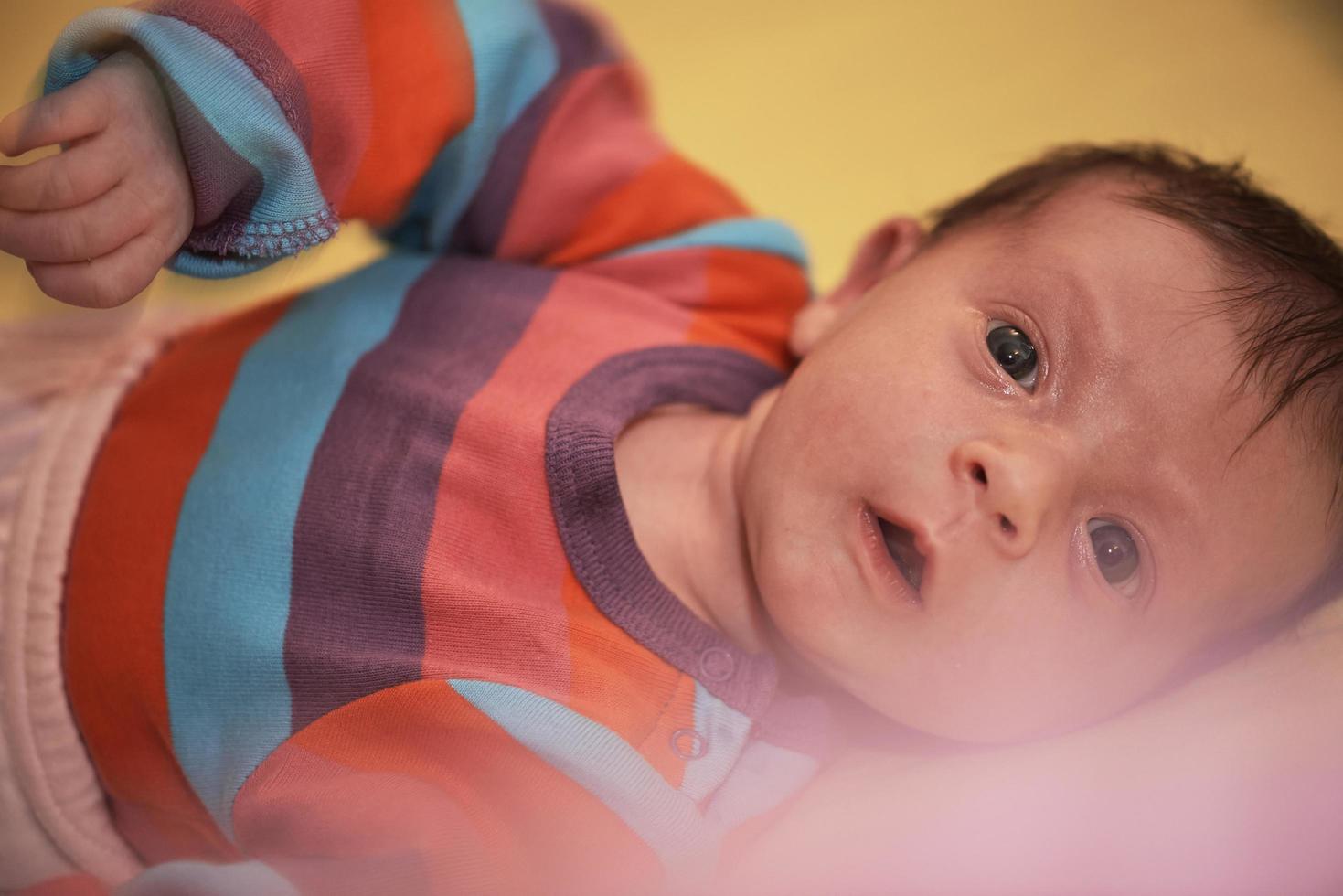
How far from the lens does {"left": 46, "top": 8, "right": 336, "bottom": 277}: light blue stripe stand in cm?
39

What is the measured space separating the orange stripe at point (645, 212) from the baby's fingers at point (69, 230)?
30cm

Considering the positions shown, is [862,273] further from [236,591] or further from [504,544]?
[236,591]

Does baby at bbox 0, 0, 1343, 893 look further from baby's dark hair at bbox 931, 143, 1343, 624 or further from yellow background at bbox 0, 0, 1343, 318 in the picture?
yellow background at bbox 0, 0, 1343, 318

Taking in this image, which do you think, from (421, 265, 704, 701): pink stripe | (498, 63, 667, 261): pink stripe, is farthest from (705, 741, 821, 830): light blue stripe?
(498, 63, 667, 261): pink stripe

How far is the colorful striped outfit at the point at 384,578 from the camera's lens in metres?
0.48

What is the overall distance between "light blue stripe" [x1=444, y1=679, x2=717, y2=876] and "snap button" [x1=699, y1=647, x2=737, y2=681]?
6 centimetres

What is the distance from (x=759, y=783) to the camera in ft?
1.83

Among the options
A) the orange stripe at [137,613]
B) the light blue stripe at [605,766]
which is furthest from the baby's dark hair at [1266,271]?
the orange stripe at [137,613]

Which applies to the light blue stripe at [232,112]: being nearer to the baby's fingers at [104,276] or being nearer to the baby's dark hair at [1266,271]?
the baby's fingers at [104,276]

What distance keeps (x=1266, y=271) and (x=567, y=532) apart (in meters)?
0.36

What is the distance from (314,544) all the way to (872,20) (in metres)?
0.78

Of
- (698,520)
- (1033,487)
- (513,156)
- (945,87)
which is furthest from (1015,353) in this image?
(945,87)

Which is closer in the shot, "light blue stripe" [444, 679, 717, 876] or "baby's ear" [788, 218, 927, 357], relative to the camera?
"light blue stripe" [444, 679, 717, 876]

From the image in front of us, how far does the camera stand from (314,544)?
507 mm
